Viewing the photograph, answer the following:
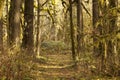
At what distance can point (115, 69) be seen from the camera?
9.49m

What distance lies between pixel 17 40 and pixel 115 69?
4.27m

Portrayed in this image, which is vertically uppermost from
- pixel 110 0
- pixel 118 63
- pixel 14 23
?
pixel 110 0

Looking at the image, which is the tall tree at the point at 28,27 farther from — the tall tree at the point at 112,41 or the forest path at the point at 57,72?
the tall tree at the point at 112,41

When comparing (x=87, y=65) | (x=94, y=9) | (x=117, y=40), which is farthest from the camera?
(x=94, y=9)

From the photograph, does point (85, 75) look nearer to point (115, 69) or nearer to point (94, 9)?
point (115, 69)

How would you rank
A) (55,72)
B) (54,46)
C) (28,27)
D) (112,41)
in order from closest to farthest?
(112,41)
(55,72)
(28,27)
(54,46)

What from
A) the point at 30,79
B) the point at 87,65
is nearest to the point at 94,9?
the point at 87,65

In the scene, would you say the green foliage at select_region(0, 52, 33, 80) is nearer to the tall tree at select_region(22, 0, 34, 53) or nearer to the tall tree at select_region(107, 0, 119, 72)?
the tall tree at select_region(107, 0, 119, 72)

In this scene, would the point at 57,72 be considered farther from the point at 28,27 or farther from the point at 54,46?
the point at 54,46

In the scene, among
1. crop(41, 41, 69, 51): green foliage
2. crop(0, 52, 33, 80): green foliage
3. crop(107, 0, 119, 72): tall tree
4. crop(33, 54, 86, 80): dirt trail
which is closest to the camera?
crop(0, 52, 33, 80): green foliage

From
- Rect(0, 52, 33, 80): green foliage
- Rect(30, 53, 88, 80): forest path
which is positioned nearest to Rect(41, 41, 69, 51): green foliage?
Rect(30, 53, 88, 80): forest path

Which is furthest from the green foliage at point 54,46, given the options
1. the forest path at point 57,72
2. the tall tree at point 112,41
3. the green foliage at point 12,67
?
the green foliage at point 12,67

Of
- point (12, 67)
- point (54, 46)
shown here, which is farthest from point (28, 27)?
point (54, 46)

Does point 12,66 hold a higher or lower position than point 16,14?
lower
